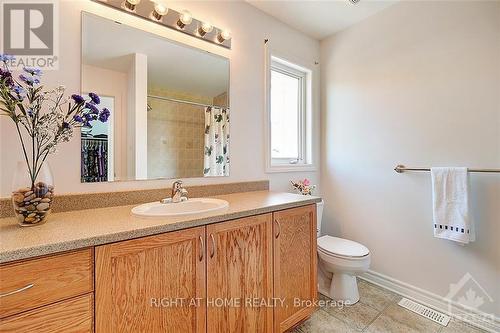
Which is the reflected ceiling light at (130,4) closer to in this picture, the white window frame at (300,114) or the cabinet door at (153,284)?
the white window frame at (300,114)

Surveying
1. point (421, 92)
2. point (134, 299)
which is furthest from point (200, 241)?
point (421, 92)

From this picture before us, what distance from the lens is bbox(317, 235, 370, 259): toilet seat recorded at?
5.77 feet

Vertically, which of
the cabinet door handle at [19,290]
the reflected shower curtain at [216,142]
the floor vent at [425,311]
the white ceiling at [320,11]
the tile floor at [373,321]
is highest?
the white ceiling at [320,11]

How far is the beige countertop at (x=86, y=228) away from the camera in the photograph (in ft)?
2.37

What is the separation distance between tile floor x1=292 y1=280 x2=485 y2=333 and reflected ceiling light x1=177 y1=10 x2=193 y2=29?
2.19 meters

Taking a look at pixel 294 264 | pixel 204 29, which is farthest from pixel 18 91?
pixel 294 264

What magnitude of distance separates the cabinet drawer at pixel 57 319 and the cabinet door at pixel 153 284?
0.04 meters

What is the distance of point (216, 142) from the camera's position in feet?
5.81

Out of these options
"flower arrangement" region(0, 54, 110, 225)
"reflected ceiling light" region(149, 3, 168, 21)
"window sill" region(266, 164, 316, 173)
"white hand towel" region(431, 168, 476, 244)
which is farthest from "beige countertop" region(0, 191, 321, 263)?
"white hand towel" region(431, 168, 476, 244)

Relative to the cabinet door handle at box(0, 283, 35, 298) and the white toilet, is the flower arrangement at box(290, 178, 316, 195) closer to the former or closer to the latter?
the white toilet

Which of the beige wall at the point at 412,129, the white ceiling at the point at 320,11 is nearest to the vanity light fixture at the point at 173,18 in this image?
the white ceiling at the point at 320,11

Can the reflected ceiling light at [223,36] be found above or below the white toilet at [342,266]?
above

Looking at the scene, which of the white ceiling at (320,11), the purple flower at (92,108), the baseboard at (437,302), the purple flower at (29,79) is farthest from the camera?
the white ceiling at (320,11)

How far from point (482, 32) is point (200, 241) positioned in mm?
2242
